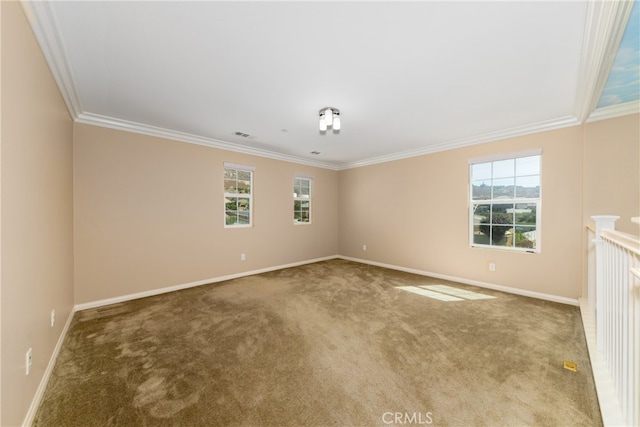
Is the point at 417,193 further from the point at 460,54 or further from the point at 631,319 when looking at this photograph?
the point at 631,319

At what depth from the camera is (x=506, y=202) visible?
3.87 metres

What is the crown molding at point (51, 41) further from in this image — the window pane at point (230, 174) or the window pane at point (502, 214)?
the window pane at point (502, 214)

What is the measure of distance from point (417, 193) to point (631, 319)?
3.78 meters

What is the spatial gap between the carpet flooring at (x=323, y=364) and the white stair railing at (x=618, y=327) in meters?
0.13

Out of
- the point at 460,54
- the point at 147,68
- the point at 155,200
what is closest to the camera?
the point at 460,54

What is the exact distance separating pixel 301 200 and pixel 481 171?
3608 millimetres

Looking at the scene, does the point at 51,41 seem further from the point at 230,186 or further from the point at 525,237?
the point at 525,237

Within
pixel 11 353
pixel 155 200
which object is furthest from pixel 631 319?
pixel 155 200

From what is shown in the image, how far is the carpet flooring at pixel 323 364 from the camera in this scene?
5.06 ft

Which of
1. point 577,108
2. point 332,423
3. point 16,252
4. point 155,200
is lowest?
point 332,423

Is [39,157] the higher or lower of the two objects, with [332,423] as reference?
higher

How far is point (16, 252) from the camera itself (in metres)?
1.39

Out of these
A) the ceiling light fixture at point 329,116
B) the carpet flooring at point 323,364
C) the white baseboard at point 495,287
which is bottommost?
the carpet flooring at point 323,364

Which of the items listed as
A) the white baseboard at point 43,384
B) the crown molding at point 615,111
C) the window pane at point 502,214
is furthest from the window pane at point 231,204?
the crown molding at point 615,111
